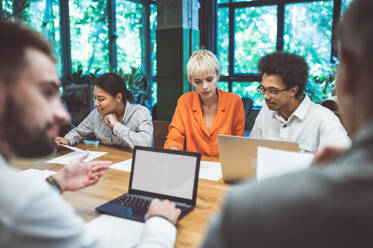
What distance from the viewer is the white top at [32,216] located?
56 cm

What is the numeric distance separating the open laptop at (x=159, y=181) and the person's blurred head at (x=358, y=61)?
32.5 inches

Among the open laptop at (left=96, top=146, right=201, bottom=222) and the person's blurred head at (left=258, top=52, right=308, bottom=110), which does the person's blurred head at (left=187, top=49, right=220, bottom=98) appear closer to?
the person's blurred head at (left=258, top=52, right=308, bottom=110)

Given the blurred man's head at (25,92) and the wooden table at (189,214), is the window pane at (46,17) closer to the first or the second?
the wooden table at (189,214)

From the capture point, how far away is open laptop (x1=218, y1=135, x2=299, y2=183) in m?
1.36

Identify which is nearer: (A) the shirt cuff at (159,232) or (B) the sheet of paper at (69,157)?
(A) the shirt cuff at (159,232)

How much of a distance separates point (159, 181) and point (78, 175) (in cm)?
34

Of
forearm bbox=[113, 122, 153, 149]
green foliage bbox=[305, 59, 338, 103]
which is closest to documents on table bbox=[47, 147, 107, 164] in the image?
forearm bbox=[113, 122, 153, 149]

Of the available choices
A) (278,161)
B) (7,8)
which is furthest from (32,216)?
(7,8)

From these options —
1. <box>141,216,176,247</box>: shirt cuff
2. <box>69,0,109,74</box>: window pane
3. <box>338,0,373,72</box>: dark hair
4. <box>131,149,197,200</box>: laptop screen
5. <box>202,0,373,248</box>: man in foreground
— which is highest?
<box>69,0,109,74</box>: window pane

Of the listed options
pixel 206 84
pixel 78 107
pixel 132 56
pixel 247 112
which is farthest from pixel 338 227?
pixel 132 56

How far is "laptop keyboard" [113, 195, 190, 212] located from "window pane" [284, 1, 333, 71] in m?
4.99

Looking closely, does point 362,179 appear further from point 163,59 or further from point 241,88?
point 241,88

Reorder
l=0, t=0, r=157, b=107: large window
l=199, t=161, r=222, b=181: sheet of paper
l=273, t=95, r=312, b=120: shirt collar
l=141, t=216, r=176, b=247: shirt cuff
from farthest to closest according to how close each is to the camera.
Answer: l=0, t=0, r=157, b=107: large window < l=273, t=95, r=312, b=120: shirt collar < l=199, t=161, r=222, b=181: sheet of paper < l=141, t=216, r=176, b=247: shirt cuff

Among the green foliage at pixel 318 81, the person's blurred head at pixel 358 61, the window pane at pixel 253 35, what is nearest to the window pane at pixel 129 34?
the window pane at pixel 253 35
